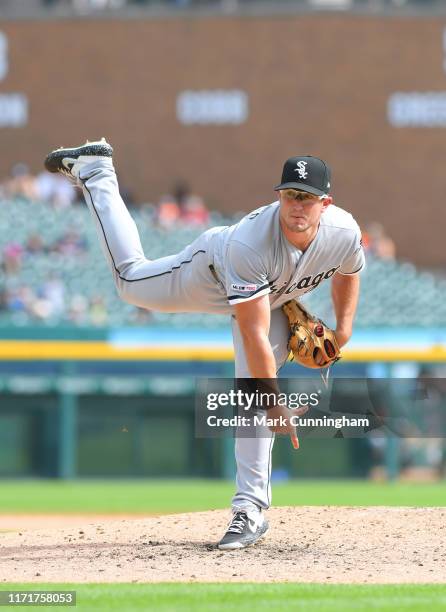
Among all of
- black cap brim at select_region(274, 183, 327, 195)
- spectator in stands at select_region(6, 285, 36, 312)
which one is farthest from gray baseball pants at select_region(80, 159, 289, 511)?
spectator in stands at select_region(6, 285, 36, 312)

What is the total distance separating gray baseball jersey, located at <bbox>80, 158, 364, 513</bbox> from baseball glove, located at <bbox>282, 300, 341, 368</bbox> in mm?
60

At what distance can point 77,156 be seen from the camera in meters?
6.30

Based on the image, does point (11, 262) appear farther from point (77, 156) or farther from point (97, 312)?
point (77, 156)

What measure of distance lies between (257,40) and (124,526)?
1523 centimetres

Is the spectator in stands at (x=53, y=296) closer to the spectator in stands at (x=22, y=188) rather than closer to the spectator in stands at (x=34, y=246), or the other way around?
the spectator in stands at (x=34, y=246)

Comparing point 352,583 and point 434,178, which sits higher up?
point 434,178

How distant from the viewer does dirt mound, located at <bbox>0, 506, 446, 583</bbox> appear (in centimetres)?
519

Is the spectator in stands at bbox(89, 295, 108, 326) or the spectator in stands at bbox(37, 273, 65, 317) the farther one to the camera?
the spectator in stands at bbox(37, 273, 65, 317)

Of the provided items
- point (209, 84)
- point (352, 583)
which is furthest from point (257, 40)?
point (352, 583)

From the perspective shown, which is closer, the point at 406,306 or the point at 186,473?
the point at 186,473

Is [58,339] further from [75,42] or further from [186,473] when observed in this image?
[75,42]

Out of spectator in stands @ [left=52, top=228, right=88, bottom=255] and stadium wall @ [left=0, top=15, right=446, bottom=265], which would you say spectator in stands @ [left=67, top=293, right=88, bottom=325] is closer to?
spectator in stands @ [left=52, top=228, right=88, bottom=255]

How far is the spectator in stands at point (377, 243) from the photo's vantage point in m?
18.6

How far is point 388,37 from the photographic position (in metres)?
20.6
